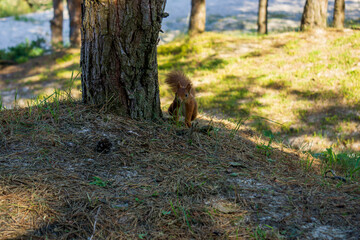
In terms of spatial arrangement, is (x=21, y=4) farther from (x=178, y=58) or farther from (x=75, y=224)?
(x=75, y=224)

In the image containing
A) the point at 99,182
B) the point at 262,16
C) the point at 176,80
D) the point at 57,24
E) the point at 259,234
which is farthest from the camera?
the point at 57,24

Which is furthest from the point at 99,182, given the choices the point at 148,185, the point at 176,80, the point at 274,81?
the point at 274,81

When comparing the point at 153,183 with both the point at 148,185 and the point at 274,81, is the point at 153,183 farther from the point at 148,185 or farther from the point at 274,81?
the point at 274,81

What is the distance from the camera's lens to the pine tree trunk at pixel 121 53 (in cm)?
305

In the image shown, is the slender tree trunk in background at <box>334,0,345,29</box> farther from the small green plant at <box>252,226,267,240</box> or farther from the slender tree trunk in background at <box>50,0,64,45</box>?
the slender tree trunk in background at <box>50,0,64,45</box>

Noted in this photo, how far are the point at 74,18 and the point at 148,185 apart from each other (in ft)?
38.2

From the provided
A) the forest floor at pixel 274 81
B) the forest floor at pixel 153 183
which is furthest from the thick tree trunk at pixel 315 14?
the forest floor at pixel 153 183

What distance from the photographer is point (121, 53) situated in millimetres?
3115

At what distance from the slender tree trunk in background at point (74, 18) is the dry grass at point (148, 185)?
9.91 meters

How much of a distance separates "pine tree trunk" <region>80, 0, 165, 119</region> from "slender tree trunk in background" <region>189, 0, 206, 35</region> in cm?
829

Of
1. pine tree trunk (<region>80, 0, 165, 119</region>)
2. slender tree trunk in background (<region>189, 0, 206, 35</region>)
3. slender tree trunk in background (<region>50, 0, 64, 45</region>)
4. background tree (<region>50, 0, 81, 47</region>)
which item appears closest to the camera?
pine tree trunk (<region>80, 0, 165, 119</region>)

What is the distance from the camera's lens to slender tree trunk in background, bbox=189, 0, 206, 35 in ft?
36.1

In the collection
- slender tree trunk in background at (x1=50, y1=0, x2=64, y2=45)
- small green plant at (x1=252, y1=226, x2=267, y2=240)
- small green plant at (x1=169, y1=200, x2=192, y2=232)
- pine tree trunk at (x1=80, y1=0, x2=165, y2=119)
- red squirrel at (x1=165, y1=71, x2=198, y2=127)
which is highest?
slender tree trunk in background at (x1=50, y1=0, x2=64, y2=45)

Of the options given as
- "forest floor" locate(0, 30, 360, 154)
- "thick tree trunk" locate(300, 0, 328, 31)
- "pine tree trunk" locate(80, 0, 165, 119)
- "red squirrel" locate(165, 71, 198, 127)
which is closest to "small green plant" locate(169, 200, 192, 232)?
"pine tree trunk" locate(80, 0, 165, 119)
